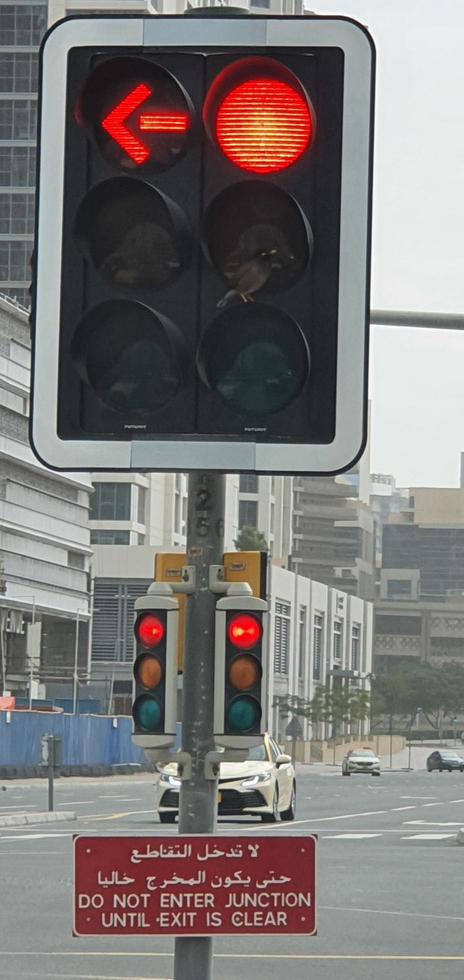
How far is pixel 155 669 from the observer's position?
17.3ft

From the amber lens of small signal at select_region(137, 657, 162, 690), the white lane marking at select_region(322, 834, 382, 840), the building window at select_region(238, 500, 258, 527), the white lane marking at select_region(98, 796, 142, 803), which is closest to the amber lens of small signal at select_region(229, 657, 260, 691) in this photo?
the amber lens of small signal at select_region(137, 657, 162, 690)

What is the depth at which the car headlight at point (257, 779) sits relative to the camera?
27.6 meters

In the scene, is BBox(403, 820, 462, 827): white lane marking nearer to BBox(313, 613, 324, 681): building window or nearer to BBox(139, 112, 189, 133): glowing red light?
BBox(139, 112, 189, 133): glowing red light

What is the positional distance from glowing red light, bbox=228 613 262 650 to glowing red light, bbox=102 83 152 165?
45.2 inches

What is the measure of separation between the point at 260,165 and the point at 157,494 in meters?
122

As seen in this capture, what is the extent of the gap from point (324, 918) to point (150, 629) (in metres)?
10.2

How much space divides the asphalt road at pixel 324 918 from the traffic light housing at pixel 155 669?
51cm

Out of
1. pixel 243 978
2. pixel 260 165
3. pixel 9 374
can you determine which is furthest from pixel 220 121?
pixel 9 374

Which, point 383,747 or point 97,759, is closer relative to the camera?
point 97,759

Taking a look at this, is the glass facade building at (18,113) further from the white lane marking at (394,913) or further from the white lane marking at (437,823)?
the white lane marking at (394,913)

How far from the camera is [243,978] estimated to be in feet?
38.5

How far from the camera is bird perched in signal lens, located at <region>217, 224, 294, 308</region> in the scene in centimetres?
466

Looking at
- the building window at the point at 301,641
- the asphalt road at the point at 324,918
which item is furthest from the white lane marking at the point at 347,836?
the building window at the point at 301,641

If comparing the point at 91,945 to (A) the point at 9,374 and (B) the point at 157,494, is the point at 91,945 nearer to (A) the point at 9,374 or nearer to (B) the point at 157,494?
(A) the point at 9,374
